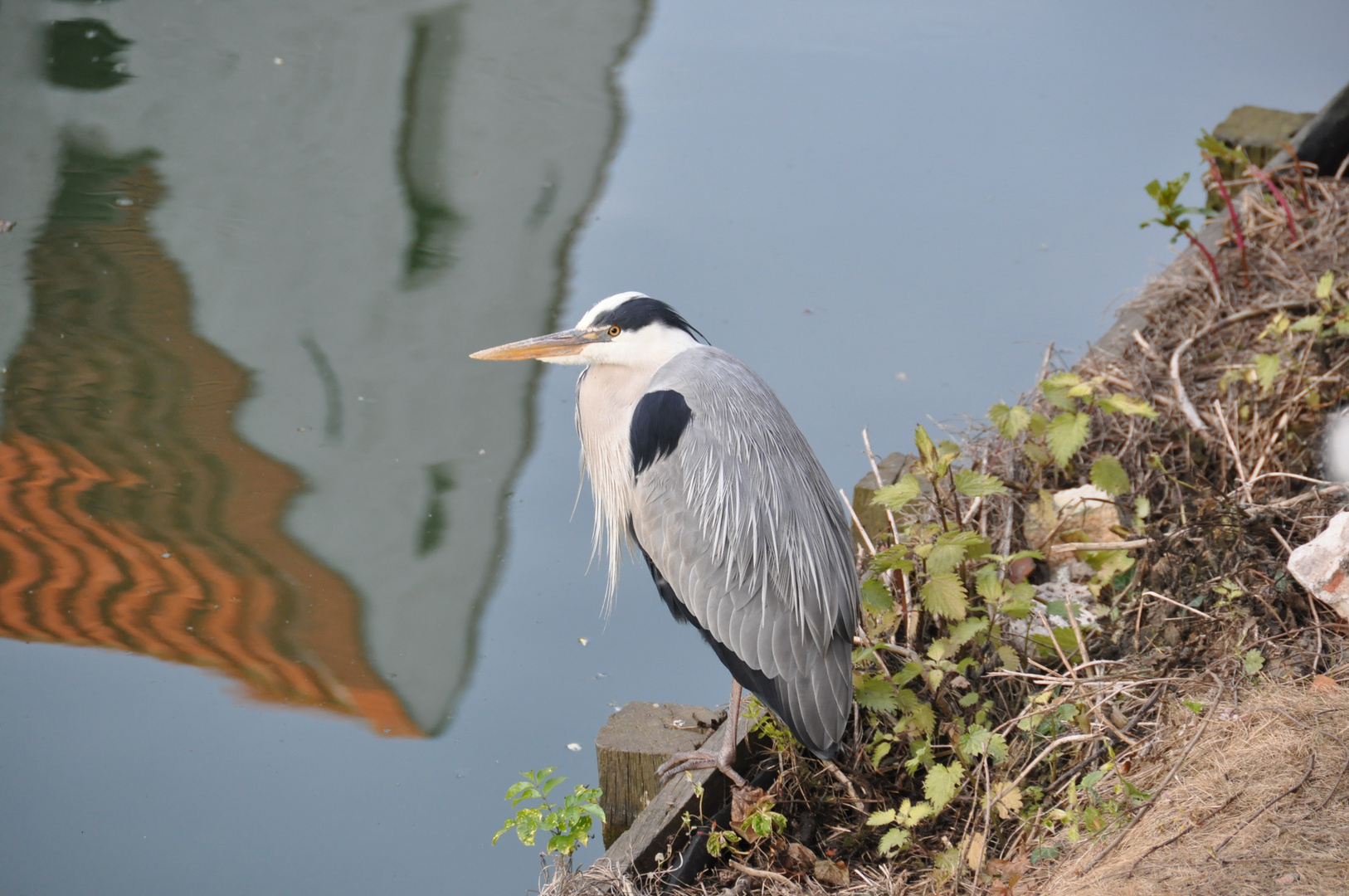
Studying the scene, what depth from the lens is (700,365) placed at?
2424 mm

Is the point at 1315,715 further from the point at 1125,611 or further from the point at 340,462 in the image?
the point at 340,462

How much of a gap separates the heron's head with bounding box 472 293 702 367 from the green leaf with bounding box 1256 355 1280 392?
169 centimetres

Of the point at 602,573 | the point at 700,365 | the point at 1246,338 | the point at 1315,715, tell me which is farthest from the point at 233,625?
the point at 1246,338

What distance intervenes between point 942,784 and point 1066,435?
1121 millimetres

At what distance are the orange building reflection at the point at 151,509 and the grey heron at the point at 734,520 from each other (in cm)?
126

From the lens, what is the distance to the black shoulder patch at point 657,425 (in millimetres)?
2354

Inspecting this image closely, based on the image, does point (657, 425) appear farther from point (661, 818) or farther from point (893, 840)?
point (893, 840)

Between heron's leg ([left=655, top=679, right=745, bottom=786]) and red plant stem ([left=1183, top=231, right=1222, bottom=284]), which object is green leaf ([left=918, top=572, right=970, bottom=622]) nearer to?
heron's leg ([left=655, top=679, right=745, bottom=786])

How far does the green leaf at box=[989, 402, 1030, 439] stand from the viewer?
270cm

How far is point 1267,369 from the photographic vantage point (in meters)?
2.83

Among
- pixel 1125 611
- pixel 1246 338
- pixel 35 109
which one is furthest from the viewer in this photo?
pixel 35 109

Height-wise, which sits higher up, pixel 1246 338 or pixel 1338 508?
pixel 1246 338

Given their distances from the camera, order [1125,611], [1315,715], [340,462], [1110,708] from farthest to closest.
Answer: [340,462]
[1125,611]
[1110,708]
[1315,715]

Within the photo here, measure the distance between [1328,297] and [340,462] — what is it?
353cm
